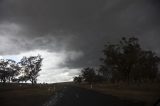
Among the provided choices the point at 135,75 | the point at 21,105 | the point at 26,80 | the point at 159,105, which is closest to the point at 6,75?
the point at 26,80

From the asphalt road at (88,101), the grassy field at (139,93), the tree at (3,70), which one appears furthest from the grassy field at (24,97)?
the tree at (3,70)

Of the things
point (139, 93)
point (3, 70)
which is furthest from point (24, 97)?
point (3, 70)

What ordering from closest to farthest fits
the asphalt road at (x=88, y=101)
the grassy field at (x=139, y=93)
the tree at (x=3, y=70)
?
the asphalt road at (x=88, y=101) → the grassy field at (x=139, y=93) → the tree at (x=3, y=70)

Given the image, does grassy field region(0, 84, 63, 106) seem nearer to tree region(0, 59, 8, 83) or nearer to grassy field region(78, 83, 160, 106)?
grassy field region(78, 83, 160, 106)

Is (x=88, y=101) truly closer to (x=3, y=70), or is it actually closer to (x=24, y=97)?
(x=24, y=97)

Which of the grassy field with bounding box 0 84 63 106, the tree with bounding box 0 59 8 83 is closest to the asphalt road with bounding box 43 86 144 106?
the grassy field with bounding box 0 84 63 106

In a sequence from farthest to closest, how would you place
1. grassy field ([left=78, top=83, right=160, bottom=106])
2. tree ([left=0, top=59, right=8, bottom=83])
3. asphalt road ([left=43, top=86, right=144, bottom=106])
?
1. tree ([left=0, top=59, right=8, bottom=83])
2. grassy field ([left=78, top=83, right=160, bottom=106])
3. asphalt road ([left=43, top=86, right=144, bottom=106])

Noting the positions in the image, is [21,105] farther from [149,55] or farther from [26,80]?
[26,80]

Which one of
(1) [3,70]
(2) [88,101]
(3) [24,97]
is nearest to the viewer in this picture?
(2) [88,101]

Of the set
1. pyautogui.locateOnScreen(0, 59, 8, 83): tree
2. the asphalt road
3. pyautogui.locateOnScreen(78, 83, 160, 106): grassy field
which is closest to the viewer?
the asphalt road

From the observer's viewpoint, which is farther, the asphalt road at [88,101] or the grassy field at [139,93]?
the grassy field at [139,93]

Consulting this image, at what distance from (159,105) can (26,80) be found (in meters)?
128

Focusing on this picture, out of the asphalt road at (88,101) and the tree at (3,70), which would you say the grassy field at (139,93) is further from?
the tree at (3,70)

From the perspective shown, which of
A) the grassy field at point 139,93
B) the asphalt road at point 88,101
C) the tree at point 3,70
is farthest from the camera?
the tree at point 3,70
